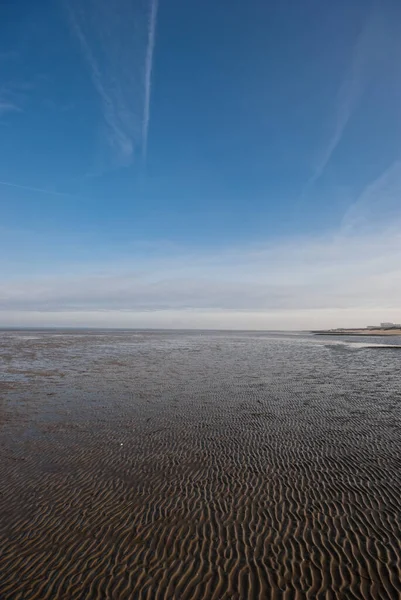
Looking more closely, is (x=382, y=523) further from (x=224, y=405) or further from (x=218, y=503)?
(x=224, y=405)

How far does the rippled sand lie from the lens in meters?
5.45

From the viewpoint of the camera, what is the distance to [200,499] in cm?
793

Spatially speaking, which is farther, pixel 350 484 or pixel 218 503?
pixel 350 484

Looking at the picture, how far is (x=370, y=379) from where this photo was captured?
83.7 feet

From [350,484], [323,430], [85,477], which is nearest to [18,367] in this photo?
[85,477]

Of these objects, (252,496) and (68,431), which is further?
(68,431)

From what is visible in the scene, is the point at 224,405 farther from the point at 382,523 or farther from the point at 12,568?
the point at 12,568

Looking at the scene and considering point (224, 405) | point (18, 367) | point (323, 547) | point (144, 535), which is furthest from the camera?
point (18, 367)

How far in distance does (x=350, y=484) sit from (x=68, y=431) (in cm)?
1059

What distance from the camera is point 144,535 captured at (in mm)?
6543

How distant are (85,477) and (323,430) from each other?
30.8 feet

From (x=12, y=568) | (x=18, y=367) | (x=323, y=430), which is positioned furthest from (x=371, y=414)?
(x=18, y=367)

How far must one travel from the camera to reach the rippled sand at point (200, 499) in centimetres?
545

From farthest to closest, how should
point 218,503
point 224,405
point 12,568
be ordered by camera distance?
point 224,405 < point 218,503 < point 12,568
